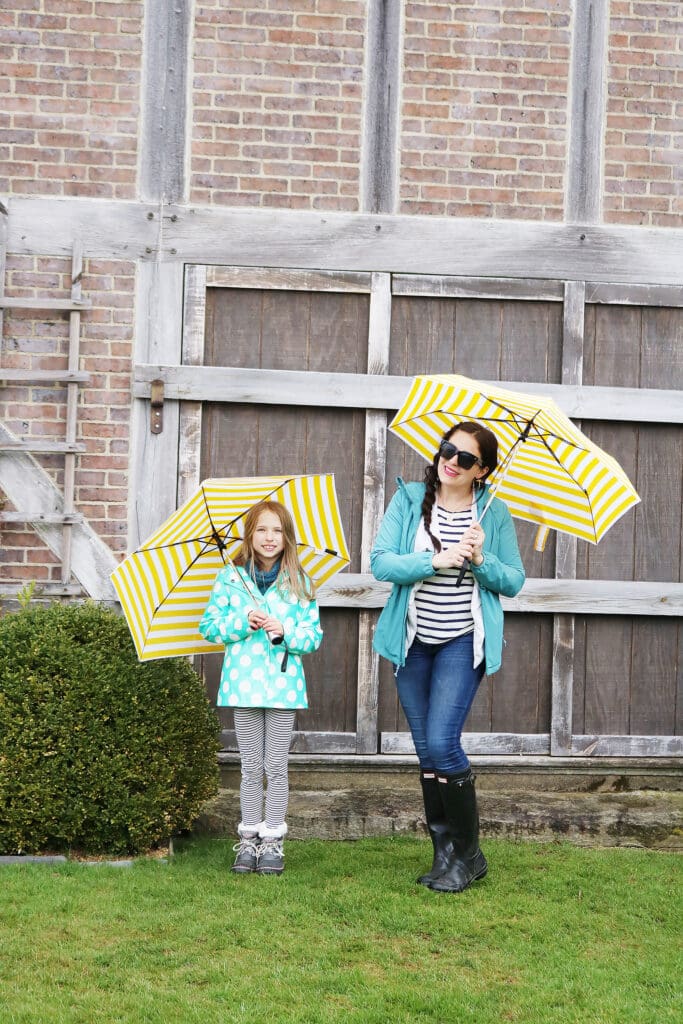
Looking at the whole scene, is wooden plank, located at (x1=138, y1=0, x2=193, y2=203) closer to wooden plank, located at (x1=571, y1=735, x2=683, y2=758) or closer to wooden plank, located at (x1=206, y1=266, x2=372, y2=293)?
wooden plank, located at (x1=206, y1=266, x2=372, y2=293)

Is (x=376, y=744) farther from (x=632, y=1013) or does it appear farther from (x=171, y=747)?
(x=632, y=1013)

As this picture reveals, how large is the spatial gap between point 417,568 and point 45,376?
2346 millimetres

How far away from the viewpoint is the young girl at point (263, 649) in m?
4.49

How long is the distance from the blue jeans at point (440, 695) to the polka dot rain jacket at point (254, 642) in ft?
1.36

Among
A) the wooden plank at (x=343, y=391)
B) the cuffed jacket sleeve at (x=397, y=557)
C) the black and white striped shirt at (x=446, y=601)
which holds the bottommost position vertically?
the black and white striped shirt at (x=446, y=601)

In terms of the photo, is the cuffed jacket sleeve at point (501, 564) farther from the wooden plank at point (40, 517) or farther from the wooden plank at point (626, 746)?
the wooden plank at point (40, 517)

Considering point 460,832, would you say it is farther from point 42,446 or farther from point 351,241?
point 351,241

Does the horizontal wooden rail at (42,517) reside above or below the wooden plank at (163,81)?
below

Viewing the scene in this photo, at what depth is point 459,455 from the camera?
13.8ft

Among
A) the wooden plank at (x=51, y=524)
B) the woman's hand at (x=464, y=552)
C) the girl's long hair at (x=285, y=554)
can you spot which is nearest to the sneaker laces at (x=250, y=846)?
the girl's long hair at (x=285, y=554)

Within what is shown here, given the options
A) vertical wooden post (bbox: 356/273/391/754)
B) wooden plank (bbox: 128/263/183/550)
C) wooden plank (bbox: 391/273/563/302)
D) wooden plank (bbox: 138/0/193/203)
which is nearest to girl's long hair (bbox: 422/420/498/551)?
vertical wooden post (bbox: 356/273/391/754)

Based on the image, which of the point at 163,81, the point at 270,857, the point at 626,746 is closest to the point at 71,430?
the point at 163,81

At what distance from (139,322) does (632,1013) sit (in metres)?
3.87

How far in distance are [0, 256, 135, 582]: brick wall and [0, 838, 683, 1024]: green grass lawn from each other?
172 centimetres
